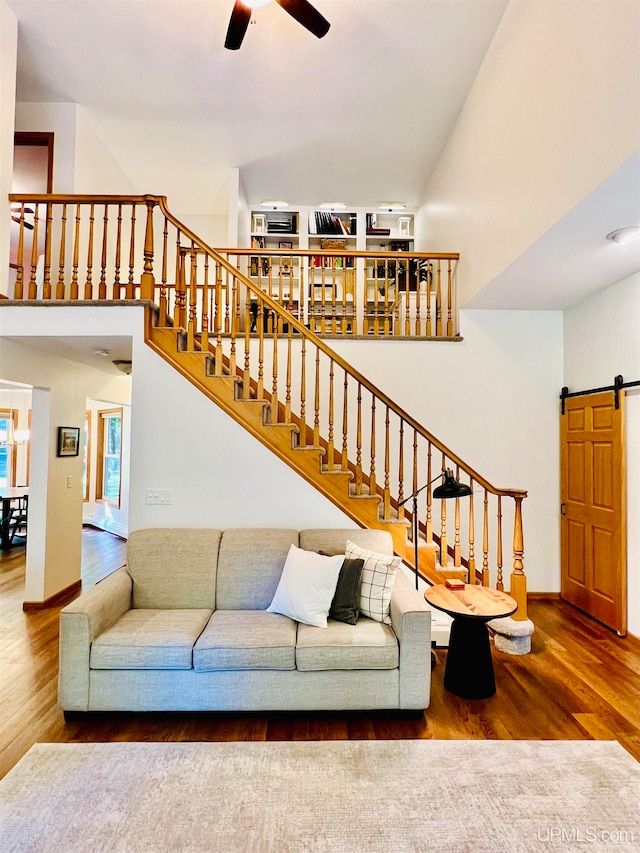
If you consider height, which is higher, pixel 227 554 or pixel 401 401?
pixel 401 401

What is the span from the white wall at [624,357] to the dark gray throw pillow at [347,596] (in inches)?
91.9

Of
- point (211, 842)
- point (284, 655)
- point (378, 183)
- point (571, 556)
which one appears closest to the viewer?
point (211, 842)

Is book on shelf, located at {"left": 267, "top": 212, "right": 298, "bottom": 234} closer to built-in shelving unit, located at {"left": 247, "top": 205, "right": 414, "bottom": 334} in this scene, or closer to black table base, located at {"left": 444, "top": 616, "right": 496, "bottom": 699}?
built-in shelving unit, located at {"left": 247, "top": 205, "right": 414, "bottom": 334}

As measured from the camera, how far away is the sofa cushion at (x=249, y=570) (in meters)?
2.96

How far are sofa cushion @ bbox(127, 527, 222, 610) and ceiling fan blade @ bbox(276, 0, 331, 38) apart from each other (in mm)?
3449

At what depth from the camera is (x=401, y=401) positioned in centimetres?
464

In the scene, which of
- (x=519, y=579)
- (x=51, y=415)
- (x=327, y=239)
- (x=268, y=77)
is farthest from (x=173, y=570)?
(x=327, y=239)

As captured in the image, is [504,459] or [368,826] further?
[504,459]

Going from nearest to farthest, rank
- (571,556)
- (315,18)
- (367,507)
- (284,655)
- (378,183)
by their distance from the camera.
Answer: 1. (284,655)
2. (315,18)
3. (367,507)
4. (571,556)
5. (378,183)

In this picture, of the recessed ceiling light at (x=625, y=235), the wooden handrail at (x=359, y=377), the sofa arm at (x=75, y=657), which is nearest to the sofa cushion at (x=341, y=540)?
the wooden handrail at (x=359, y=377)

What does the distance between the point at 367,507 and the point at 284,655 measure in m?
1.31

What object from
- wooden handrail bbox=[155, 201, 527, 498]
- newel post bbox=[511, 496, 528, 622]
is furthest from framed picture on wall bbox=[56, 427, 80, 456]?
newel post bbox=[511, 496, 528, 622]

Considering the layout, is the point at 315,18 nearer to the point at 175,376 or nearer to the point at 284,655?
the point at 175,376

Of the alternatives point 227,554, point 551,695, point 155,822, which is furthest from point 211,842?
point 551,695
